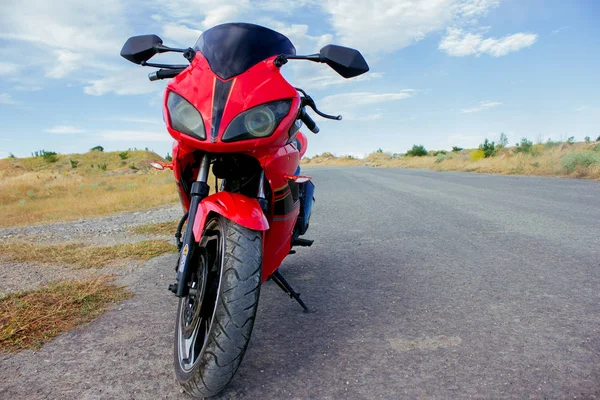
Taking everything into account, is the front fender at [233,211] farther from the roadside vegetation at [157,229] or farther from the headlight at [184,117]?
the roadside vegetation at [157,229]

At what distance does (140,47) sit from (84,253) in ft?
10.6

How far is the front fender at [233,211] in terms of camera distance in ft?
7.01

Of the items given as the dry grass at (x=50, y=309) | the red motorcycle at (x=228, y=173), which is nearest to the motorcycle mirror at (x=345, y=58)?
the red motorcycle at (x=228, y=173)

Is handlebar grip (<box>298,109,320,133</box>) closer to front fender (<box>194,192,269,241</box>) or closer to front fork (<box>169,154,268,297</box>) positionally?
front fork (<box>169,154,268,297</box>)

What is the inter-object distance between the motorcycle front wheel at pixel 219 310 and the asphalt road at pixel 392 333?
17cm

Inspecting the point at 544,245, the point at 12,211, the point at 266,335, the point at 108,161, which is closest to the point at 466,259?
the point at 544,245

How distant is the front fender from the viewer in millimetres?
2137

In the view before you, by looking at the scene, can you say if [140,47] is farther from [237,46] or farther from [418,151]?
[418,151]

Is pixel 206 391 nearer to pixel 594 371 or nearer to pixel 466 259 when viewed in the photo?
pixel 594 371

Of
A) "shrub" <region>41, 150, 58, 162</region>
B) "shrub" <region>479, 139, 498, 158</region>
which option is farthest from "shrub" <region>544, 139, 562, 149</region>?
"shrub" <region>41, 150, 58, 162</region>

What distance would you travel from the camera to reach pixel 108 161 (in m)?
54.7

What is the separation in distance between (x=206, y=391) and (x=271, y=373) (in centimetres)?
39

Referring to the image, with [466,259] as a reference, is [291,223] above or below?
above

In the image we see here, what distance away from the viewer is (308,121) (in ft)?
9.73
